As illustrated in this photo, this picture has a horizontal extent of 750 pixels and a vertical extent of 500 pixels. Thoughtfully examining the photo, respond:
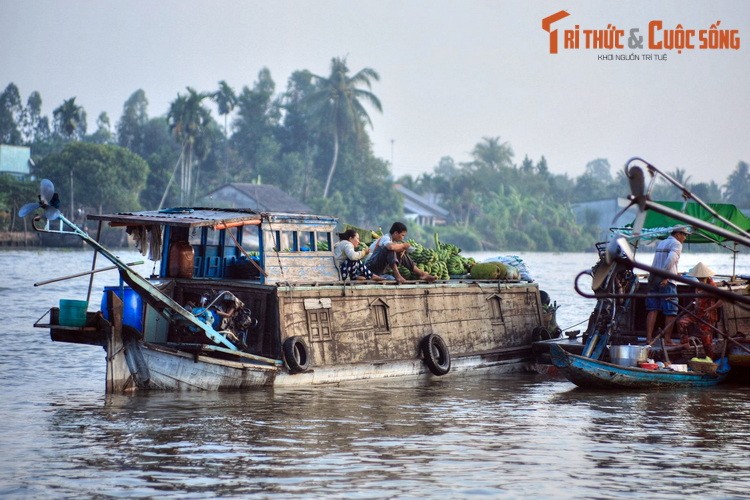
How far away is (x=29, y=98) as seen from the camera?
317 feet

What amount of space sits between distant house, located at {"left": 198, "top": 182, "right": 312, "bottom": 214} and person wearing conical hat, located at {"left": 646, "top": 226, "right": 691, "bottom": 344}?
164ft

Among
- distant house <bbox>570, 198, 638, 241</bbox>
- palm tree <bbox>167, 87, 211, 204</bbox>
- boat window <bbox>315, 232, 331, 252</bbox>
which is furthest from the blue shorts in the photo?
distant house <bbox>570, 198, 638, 241</bbox>

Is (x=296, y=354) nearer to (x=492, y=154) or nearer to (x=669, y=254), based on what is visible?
(x=669, y=254)

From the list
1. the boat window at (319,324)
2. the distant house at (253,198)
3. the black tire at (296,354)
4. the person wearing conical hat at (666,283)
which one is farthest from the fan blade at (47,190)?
the distant house at (253,198)

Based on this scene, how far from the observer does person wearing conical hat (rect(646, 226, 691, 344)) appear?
15.3 metres

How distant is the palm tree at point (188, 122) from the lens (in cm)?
7288

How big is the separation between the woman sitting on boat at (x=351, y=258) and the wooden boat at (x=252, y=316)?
0.20 meters

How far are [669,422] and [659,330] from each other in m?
3.34

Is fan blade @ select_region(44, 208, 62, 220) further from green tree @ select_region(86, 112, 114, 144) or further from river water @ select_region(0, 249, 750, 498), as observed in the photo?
green tree @ select_region(86, 112, 114, 144)

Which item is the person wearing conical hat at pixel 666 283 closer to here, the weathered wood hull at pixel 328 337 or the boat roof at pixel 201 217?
the weathered wood hull at pixel 328 337

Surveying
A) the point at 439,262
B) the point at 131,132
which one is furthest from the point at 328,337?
the point at 131,132

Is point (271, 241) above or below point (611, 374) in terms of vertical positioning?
above

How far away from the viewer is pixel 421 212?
8656 centimetres

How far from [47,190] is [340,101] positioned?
6870cm
